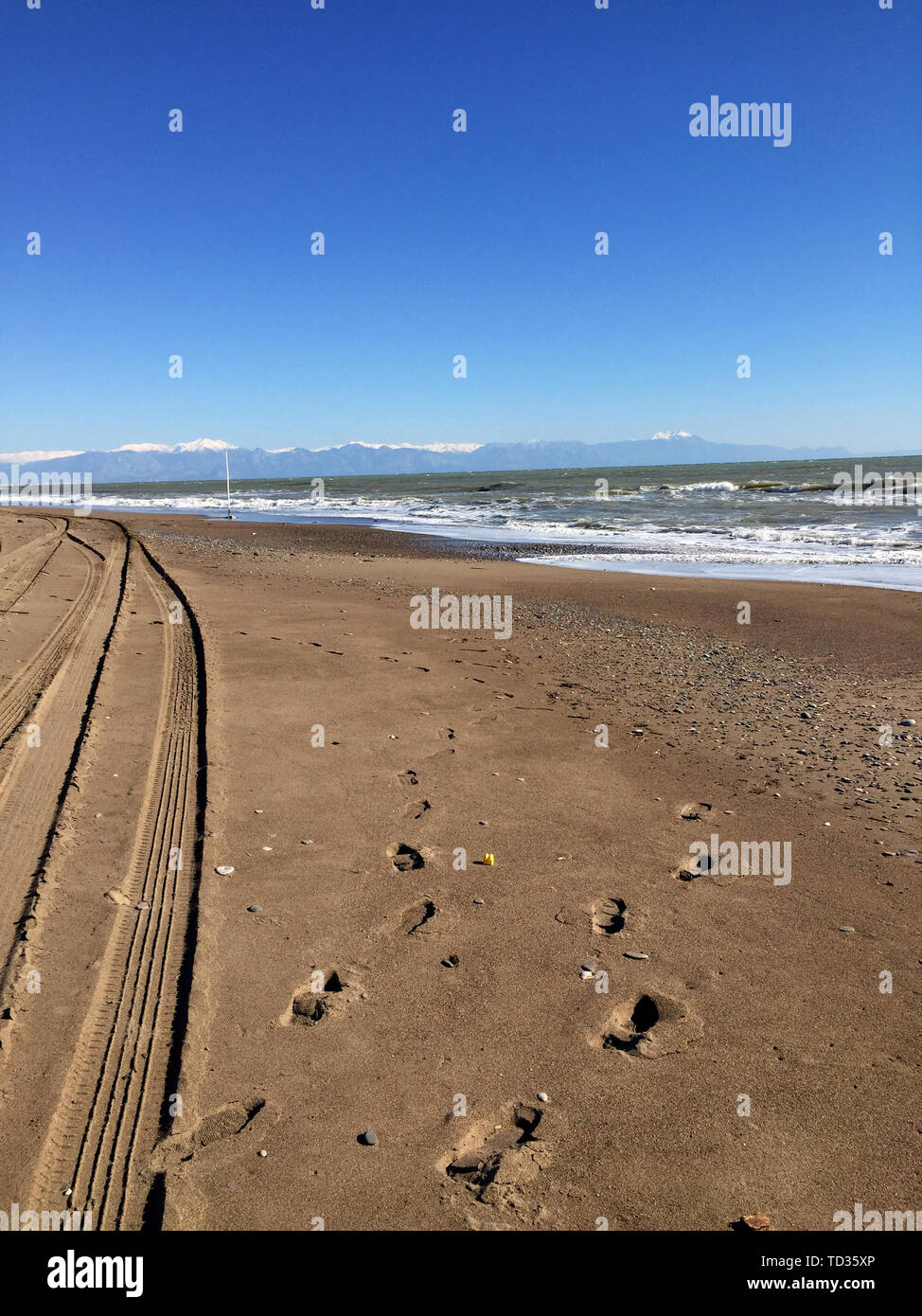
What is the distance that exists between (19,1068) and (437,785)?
3305mm

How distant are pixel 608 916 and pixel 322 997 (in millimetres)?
1622

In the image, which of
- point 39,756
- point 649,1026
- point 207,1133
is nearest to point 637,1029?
point 649,1026

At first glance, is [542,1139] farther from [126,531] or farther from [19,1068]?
[126,531]

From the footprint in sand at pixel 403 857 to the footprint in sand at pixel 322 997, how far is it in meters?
1.03

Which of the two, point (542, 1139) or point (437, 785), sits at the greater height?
point (437, 785)

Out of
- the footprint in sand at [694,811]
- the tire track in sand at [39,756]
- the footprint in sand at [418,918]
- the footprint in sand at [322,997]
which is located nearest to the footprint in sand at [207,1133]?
the footprint in sand at [322,997]

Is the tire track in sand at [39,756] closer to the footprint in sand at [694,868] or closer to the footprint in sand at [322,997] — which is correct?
the footprint in sand at [322,997]

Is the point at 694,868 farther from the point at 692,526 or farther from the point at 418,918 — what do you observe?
the point at 692,526

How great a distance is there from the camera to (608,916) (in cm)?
432

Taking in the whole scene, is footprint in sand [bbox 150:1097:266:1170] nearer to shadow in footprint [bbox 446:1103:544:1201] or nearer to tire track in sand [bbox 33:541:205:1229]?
tire track in sand [bbox 33:541:205:1229]

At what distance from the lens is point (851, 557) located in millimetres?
19906

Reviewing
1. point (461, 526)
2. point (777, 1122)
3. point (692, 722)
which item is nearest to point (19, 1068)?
point (777, 1122)

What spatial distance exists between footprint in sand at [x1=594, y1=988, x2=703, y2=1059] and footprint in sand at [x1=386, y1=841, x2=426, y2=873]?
1.59 meters

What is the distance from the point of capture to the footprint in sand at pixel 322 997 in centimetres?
346
